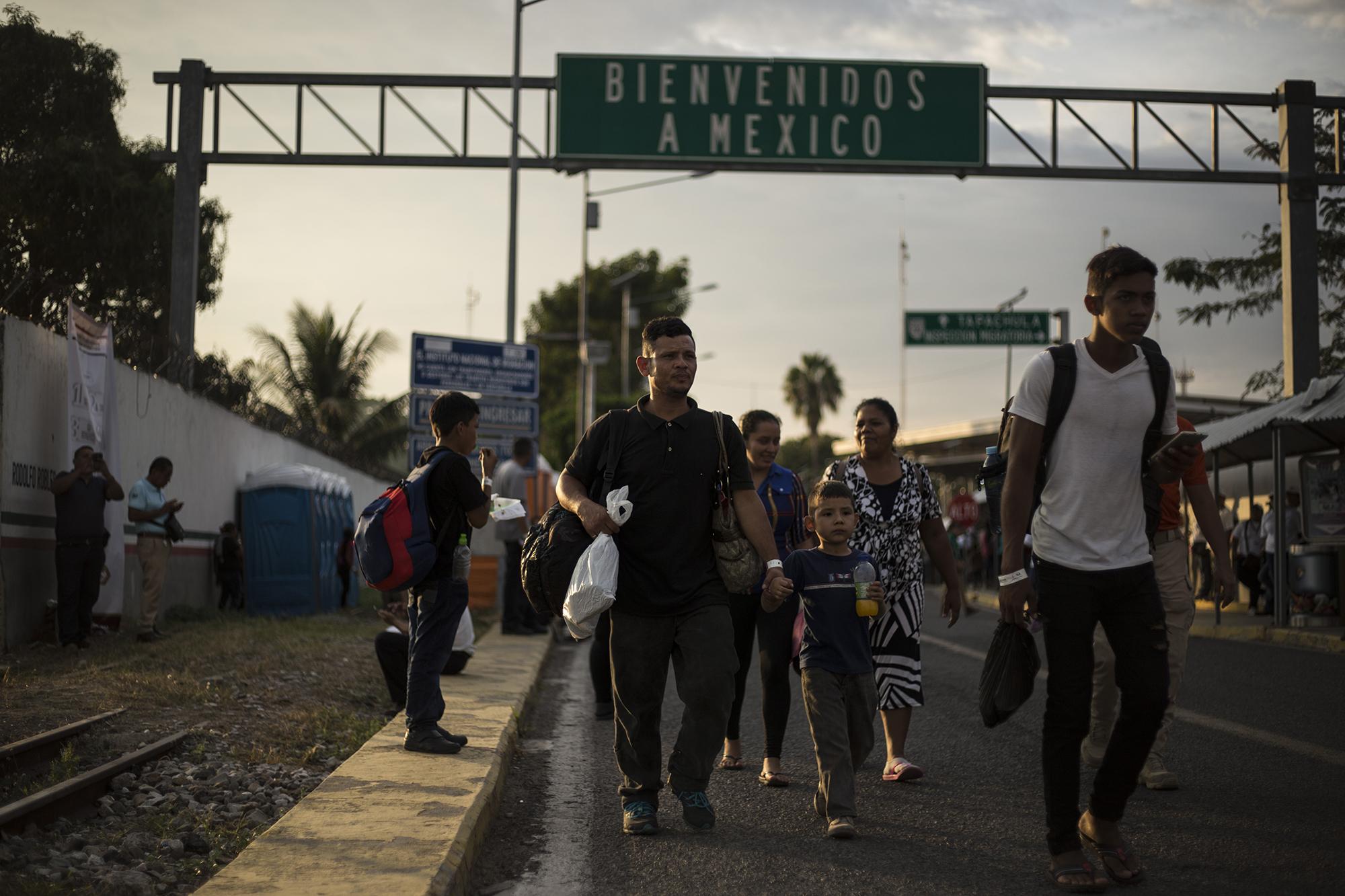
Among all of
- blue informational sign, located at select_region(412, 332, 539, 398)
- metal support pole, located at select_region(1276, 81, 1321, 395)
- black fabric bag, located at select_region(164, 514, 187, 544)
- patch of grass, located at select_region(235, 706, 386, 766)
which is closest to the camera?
patch of grass, located at select_region(235, 706, 386, 766)

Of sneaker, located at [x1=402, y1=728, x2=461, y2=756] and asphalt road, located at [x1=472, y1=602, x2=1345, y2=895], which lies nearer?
asphalt road, located at [x1=472, y1=602, x2=1345, y2=895]

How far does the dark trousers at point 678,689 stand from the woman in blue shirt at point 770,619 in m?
0.95

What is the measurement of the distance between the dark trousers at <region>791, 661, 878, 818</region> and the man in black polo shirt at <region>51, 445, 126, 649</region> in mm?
7932

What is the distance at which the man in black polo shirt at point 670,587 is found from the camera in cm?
552

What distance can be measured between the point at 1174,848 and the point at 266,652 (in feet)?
27.1

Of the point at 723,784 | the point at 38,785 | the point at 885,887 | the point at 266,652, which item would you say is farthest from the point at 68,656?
the point at 885,887

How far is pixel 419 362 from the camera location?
19.2 m

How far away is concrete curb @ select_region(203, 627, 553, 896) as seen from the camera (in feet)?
14.0

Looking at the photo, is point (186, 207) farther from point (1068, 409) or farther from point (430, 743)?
point (1068, 409)

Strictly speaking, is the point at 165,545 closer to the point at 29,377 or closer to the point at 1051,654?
the point at 29,377

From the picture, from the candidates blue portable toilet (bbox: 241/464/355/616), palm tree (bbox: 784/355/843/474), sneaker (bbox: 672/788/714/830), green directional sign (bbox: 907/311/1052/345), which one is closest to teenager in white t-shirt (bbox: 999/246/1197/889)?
sneaker (bbox: 672/788/714/830)

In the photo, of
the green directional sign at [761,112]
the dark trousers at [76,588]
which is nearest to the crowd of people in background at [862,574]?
the dark trousers at [76,588]

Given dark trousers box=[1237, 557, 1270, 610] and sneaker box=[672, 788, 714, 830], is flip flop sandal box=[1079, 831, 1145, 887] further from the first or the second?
dark trousers box=[1237, 557, 1270, 610]

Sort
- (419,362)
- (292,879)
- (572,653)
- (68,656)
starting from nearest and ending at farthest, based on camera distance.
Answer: (292,879)
(68,656)
(572,653)
(419,362)
